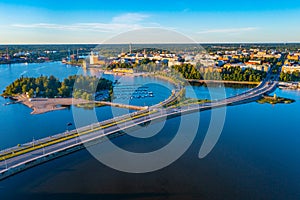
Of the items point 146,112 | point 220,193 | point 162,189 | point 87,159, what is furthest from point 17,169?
point 146,112

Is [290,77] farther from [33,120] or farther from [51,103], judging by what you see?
[33,120]

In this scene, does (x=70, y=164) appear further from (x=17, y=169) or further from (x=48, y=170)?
(x=17, y=169)

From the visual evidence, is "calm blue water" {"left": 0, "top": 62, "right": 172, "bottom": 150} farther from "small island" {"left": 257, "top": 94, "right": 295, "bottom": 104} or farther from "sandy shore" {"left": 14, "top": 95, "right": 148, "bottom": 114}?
"small island" {"left": 257, "top": 94, "right": 295, "bottom": 104}

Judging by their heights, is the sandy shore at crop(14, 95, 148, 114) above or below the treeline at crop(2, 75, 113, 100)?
below

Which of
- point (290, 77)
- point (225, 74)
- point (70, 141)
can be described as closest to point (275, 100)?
point (290, 77)

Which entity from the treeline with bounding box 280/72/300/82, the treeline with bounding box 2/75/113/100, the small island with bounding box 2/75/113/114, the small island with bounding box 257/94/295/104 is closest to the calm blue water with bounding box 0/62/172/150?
the small island with bounding box 2/75/113/114

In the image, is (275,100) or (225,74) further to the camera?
(225,74)
